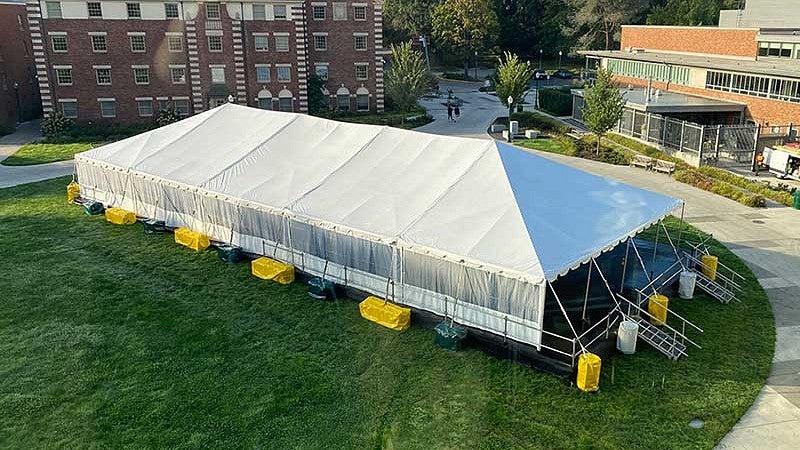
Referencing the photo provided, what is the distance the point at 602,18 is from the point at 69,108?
6132cm

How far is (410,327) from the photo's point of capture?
56.9 ft

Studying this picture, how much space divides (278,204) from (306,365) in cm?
638

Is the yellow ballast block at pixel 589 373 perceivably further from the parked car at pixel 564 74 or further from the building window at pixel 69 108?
the parked car at pixel 564 74

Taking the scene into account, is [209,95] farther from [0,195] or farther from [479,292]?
[479,292]

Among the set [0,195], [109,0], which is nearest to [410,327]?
[0,195]

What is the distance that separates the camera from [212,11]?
152 ft

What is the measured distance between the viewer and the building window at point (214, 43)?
154ft

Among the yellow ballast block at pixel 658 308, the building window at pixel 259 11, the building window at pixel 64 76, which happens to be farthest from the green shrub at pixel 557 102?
the yellow ballast block at pixel 658 308

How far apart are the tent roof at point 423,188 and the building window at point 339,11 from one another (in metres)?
26.8

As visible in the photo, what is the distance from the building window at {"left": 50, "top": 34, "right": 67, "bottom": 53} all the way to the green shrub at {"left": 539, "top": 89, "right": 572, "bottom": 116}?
3663cm

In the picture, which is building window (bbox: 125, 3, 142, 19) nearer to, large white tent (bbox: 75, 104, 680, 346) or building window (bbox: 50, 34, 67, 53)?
building window (bbox: 50, 34, 67, 53)

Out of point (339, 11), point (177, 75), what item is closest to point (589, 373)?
point (177, 75)

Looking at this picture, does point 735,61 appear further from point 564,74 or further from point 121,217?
point 121,217

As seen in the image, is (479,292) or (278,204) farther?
(278,204)
